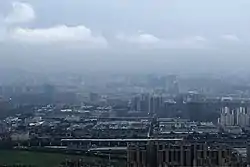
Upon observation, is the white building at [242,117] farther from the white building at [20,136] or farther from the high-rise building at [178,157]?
the high-rise building at [178,157]

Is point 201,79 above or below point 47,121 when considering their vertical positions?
above

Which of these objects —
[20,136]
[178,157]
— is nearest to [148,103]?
[20,136]

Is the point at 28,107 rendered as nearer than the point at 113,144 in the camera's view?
No

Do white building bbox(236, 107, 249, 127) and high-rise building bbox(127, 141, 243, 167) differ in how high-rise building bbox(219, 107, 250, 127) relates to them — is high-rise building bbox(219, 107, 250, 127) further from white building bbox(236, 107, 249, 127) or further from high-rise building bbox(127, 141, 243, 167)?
high-rise building bbox(127, 141, 243, 167)

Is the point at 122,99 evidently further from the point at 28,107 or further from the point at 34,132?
the point at 34,132

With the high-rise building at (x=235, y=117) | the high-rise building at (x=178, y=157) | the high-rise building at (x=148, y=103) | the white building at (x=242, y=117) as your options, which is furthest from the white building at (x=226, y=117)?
the high-rise building at (x=178, y=157)

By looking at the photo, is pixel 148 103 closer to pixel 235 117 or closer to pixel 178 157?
pixel 235 117

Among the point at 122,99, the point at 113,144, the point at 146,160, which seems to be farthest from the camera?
the point at 122,99

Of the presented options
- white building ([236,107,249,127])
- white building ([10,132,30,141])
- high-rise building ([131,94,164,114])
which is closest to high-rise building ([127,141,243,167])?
white building ([10,132,30,141])

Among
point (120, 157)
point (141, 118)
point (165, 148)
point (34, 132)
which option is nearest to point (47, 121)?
point (34, 132)
